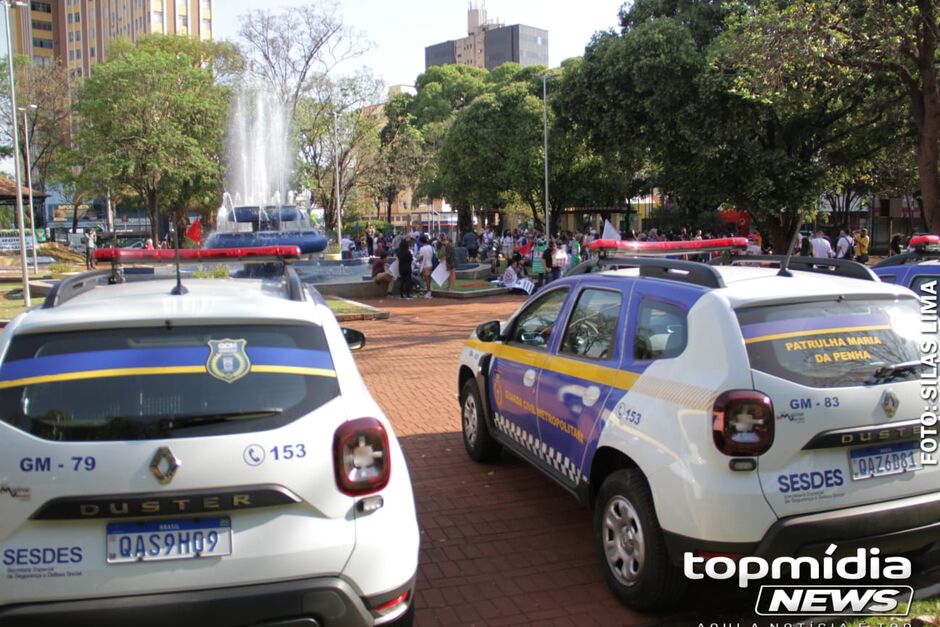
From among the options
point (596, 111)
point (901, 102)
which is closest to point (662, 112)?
point (596, 111)

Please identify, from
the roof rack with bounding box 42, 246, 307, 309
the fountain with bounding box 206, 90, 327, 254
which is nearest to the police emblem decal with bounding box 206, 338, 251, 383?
the roof rack with bounding box 42, 246, 307, 309

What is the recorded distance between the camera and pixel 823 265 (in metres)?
4.86

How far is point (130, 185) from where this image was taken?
41969mm

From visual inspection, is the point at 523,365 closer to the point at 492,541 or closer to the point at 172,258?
the point at 492,541

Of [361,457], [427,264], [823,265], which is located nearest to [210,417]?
[361,457]

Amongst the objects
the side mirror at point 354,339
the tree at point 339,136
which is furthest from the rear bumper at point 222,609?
the tree at point 339,136

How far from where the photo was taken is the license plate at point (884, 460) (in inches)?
139

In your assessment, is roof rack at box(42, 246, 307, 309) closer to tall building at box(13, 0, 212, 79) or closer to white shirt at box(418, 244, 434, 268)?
white shirt at box(418, 244, 434, 268)

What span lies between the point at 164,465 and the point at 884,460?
3089mm

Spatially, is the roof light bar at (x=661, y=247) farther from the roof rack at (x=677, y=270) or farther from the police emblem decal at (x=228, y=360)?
the police emblem decal at (x=228, y=360)

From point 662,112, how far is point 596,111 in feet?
7.92

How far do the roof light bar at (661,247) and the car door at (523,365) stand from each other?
1.43 ft

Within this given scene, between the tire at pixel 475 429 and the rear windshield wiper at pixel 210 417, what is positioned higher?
the rear windshield wiper at pixel 210 417

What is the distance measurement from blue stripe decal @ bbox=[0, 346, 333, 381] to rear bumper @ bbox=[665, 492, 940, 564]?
77.5 inches
